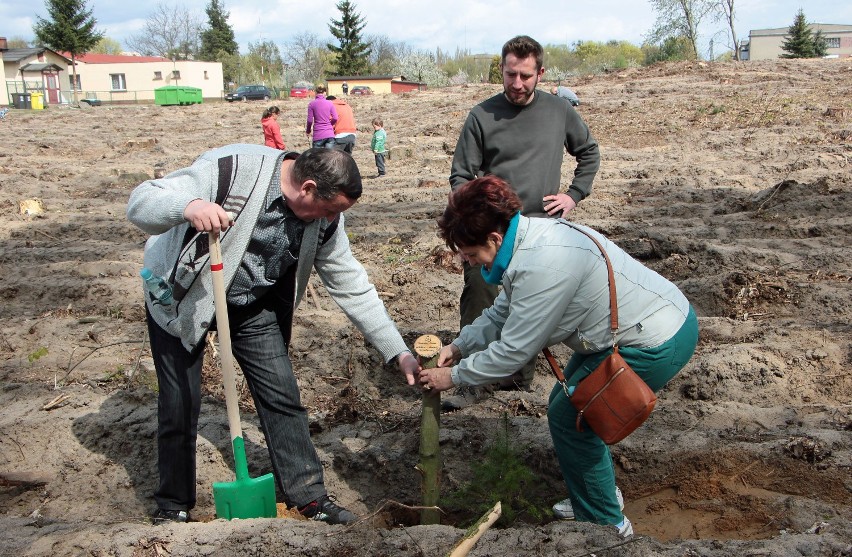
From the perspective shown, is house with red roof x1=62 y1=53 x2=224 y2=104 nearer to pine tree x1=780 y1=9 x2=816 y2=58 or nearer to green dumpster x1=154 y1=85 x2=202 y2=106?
green dumpster x1=154 y1=85 x2=202 y2=106

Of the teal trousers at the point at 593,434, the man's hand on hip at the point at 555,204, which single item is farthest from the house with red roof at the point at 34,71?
the teal trousers at the point at 593,434

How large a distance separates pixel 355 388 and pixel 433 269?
2.63 meters

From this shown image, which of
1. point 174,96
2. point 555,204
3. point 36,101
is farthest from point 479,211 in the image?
point 174,96

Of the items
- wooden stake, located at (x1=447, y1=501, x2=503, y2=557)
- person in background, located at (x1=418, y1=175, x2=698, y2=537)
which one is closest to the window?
person in background, located at (x1=418, y1=175, x2=698, y2=537)

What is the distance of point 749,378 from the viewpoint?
489 cm

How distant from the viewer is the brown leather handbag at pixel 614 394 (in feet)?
9.13

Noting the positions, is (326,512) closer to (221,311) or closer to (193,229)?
(221,311)

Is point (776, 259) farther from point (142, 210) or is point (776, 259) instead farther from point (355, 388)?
point (142, 210)

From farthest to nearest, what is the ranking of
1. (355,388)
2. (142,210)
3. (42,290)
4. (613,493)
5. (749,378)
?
(42,290) → (355,388) → (749,378) → (613,493) → (142,210)

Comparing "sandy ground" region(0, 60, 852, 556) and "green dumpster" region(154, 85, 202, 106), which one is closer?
"sandy ground" region(0, 60, 852, 556)

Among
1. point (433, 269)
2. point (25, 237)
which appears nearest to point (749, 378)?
point (433, 269)

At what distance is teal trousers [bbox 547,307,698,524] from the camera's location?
2922 mm

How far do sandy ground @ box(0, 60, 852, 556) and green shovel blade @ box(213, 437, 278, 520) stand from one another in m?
0.14

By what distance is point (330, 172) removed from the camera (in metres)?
2.91
